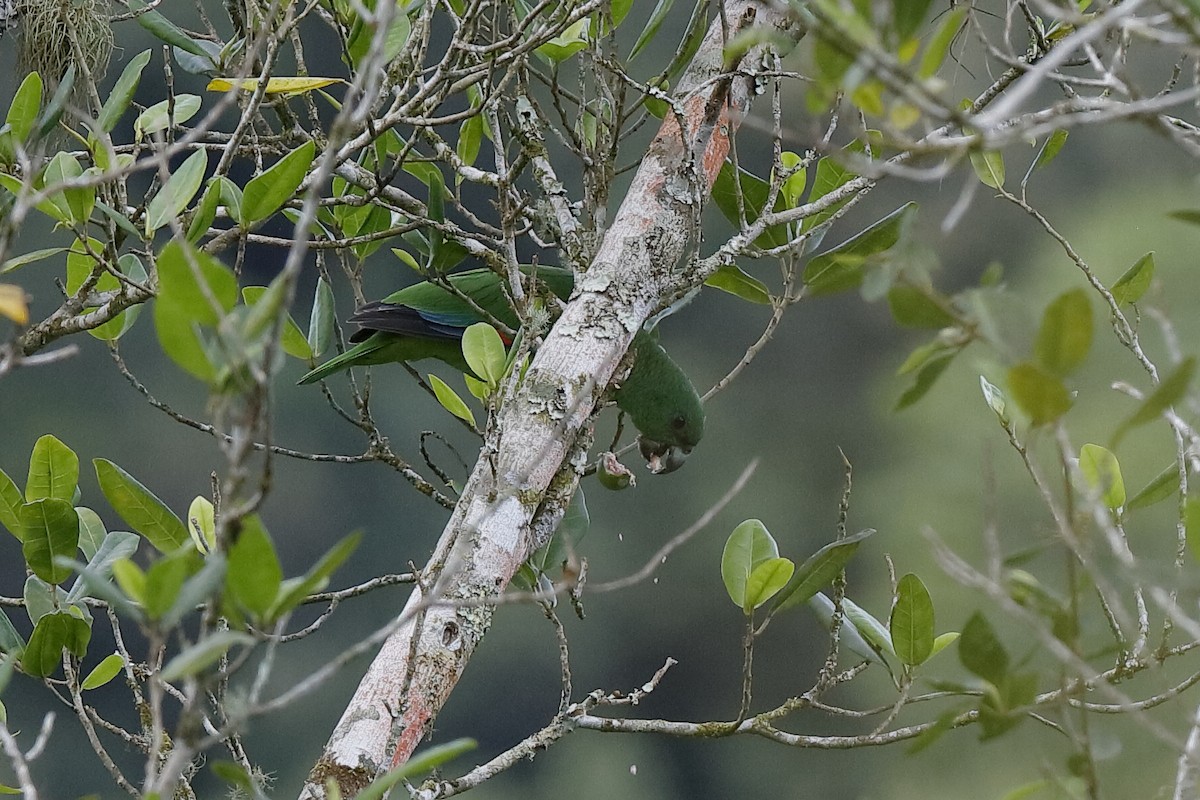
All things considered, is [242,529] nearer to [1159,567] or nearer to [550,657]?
[1159,567]

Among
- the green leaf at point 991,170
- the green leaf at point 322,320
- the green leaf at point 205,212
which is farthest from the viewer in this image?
the green leaf at point 322,320

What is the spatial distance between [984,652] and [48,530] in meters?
0.87

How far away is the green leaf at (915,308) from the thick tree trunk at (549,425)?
0.44 m

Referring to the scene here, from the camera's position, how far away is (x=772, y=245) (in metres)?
1.46

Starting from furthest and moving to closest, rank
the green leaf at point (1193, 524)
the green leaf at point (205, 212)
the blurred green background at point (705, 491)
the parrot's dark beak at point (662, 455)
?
1. the blurred green background at point (705, 491)
2. the parrot's dark beak at point (662, 455)
3. the green leaf at point (205, 212)
4. the green leaf at point (1193, 524)

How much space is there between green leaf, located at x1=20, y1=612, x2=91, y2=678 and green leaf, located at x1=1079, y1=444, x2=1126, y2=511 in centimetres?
93

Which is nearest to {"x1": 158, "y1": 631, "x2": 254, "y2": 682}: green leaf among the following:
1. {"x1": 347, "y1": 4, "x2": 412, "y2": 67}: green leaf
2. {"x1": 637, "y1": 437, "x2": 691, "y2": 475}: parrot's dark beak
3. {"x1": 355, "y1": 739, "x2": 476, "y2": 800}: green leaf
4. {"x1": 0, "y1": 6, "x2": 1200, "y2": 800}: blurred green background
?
{"x1": 355, "y1": 739, "x2": 476, "y2": 800}: green leaf

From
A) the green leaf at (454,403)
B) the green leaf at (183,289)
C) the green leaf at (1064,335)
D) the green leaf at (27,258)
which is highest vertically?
the green leaf at (1064,335)

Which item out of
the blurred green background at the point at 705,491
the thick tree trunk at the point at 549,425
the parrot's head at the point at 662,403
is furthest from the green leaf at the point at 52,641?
the blurred green background at the point at 705,491

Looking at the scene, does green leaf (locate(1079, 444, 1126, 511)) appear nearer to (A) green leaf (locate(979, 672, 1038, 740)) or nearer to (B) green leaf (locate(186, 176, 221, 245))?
(A) green leaf (locate(979, 672, 1038, 740))

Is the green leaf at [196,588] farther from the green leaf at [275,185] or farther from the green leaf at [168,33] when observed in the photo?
the green leaf at [168,33]

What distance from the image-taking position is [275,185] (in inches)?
44.8

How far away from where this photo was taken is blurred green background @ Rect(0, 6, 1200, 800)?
18.3ft

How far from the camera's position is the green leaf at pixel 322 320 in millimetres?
1739
